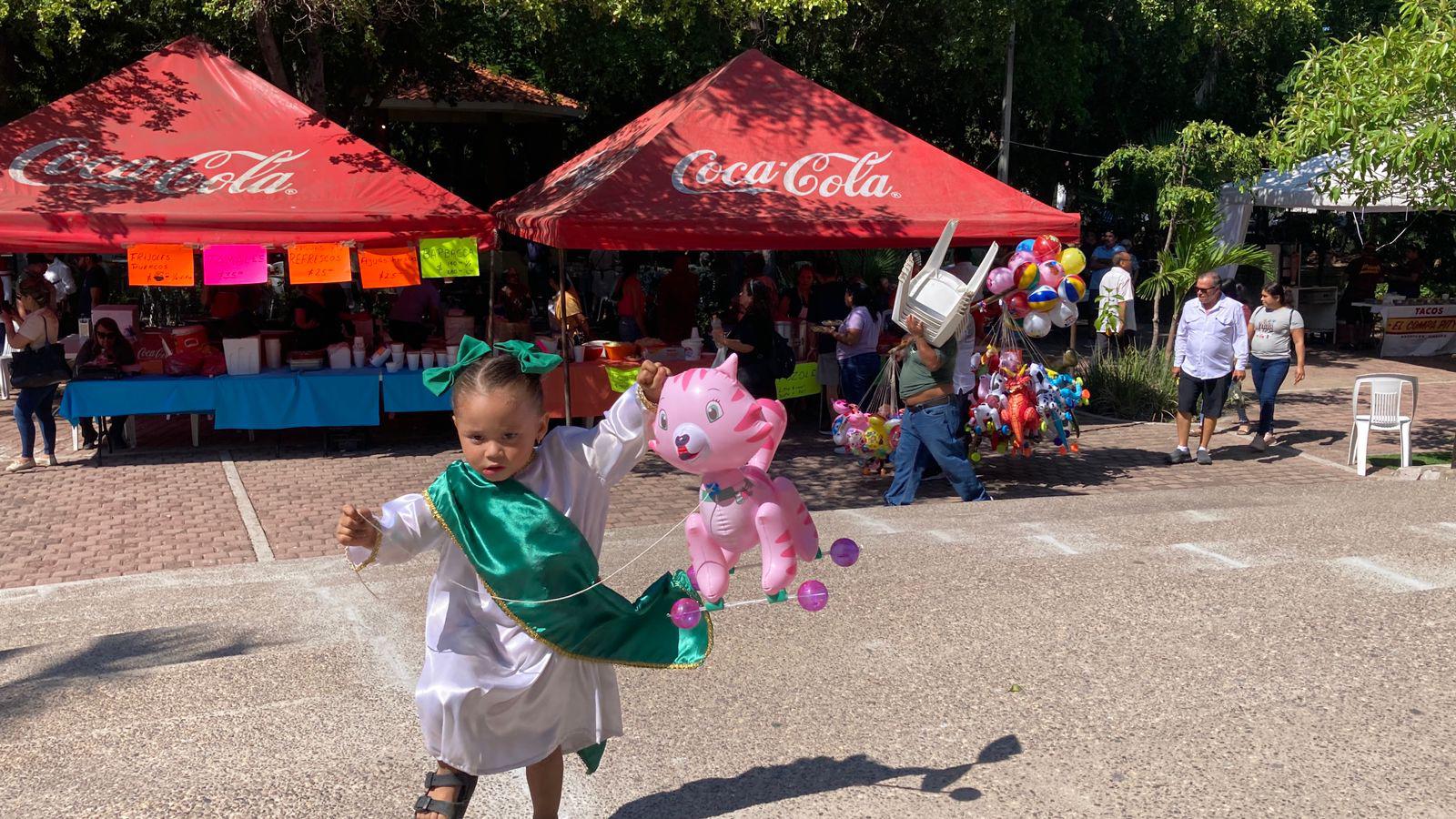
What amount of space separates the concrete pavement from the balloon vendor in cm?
70

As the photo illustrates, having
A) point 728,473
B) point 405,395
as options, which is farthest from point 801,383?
point 728,473

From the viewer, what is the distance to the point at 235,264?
34.6 ft

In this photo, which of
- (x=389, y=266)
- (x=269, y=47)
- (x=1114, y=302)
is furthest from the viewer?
(x=1114, y=302)

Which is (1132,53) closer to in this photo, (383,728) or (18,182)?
(18,182)

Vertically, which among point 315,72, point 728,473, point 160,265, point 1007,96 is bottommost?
point 728,473

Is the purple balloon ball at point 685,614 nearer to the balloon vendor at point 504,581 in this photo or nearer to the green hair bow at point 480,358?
the balloon vendor at point 504,581

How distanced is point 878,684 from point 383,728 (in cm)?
188

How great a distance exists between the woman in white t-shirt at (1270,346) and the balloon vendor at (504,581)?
30.1 feet

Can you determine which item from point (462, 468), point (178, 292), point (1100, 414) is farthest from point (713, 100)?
point (178, 292)

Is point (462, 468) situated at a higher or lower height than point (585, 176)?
lower

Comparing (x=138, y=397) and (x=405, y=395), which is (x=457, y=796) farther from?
(x=138, y=397)

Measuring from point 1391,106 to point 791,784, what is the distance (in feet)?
24.5

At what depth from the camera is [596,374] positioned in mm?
11102

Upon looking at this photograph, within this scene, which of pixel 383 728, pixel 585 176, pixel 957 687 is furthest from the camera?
pixel 585 176
